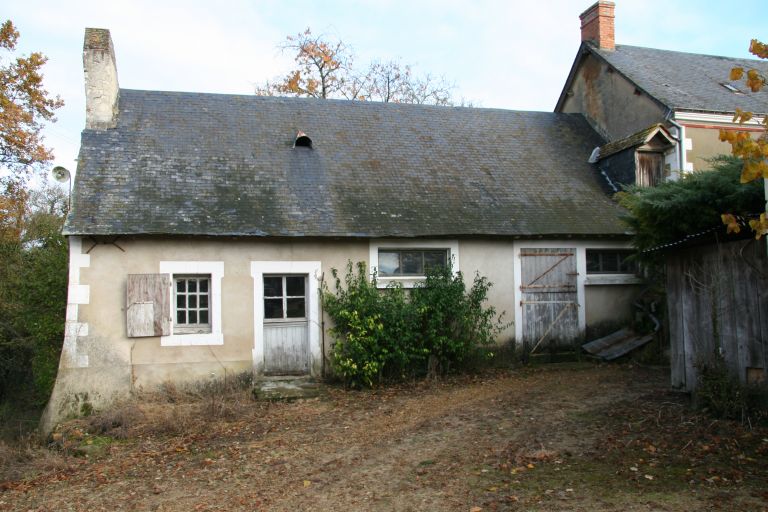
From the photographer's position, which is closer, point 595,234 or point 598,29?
point 595,234

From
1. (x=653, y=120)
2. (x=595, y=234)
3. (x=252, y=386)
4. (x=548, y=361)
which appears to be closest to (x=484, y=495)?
(x=252, y=386)

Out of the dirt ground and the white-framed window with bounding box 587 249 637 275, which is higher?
the white-framed window with bounding box 587 249 637 275

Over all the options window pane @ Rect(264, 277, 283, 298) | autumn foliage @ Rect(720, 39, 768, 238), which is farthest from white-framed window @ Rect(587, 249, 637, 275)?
autumn foliage @ Rect(720, 39, 768, 238)

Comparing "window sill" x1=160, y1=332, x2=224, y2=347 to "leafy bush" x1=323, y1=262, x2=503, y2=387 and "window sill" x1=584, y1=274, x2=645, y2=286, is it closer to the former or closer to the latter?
"leafy bush" x1=323, y1=262, x2=503, y2=387

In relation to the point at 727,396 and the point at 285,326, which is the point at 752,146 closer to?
the point at 727,396

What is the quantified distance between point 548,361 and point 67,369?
875cm

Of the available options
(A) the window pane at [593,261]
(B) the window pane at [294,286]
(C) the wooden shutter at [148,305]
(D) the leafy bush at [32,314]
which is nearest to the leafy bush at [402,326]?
(B) the window pane at [294,286]

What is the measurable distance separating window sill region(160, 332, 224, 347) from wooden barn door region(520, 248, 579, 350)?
5902mm

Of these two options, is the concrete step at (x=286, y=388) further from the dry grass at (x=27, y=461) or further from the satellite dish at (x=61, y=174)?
the satellite dish at (x=61, y=174)

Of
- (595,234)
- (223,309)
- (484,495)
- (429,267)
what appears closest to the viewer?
(484,495)

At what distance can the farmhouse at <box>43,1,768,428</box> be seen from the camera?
10492mm

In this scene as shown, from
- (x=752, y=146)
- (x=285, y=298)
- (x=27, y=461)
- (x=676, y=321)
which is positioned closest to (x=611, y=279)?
(x=676, y=321)

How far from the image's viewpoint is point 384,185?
504 inches

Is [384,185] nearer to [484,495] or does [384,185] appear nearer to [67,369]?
[67,369]
